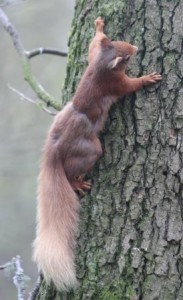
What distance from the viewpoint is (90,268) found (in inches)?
88.2

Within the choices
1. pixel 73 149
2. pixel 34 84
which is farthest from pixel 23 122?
pixel 73 149

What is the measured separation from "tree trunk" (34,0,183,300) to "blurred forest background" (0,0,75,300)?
2611 mm

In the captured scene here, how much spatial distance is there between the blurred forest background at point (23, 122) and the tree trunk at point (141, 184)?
2611 millimetres

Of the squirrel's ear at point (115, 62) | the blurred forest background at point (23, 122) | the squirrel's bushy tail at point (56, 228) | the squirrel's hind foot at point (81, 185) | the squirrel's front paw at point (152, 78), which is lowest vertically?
the squirrel's bushy tail at point (56, 228)

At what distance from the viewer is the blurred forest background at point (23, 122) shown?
4867 millimetres

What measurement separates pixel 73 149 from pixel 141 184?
0.75 ft

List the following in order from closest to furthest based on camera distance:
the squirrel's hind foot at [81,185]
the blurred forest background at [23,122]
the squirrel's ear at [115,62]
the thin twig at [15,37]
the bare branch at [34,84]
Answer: the squirrel's ear at [115,62]
the squirrel's hind foot at [81,185]
the bare branch at [34,84]
the thin twig at [15,37]
the blurred forest background at [23,122]

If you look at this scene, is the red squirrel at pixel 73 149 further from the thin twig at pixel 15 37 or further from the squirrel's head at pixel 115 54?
the thin twig at pixel 15 37

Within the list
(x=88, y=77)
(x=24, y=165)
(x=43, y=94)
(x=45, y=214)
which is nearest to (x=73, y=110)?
(x=88, y=77)

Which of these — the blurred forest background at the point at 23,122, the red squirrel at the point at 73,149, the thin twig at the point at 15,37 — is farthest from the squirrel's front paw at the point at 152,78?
the blurred forest background at the point at 23,122

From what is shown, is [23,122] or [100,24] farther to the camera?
[23,122]

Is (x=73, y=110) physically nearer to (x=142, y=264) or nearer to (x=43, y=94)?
(x=142, y=264)

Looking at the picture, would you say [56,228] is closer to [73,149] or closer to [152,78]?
[73,149]

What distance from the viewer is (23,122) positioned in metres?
4.89
